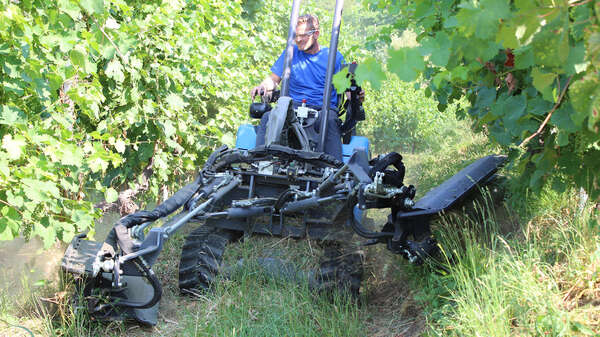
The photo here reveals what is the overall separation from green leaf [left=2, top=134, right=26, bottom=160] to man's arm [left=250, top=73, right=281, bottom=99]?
2.69 metres

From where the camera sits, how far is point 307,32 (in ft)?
19.5

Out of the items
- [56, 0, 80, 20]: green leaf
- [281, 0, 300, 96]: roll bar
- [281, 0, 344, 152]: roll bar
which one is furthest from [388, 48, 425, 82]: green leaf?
[281, 0, 300, 96]: roll bar

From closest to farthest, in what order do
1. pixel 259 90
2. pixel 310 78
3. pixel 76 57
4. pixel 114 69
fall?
pixel 76 57 < pixel 114 69 < pixel 259 90 < pixel 310 78

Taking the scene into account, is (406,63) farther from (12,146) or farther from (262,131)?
(262,131)

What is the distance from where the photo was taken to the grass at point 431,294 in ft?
9.26

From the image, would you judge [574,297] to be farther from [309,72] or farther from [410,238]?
[309,72]

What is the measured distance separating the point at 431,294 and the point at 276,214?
4.64 ft

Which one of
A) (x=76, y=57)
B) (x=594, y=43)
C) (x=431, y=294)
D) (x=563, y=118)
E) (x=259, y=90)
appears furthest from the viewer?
(x=259, y=90)

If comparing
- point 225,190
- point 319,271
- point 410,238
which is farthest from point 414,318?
point 225,190

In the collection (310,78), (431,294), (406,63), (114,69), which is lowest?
(431,294)

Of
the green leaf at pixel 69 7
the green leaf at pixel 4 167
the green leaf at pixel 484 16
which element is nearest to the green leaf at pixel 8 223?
the green leaf at pixel 4 167

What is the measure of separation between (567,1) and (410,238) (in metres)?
2.76

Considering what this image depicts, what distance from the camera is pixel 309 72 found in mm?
6066

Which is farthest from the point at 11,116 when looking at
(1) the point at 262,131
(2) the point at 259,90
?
(2) the point at 259,90
